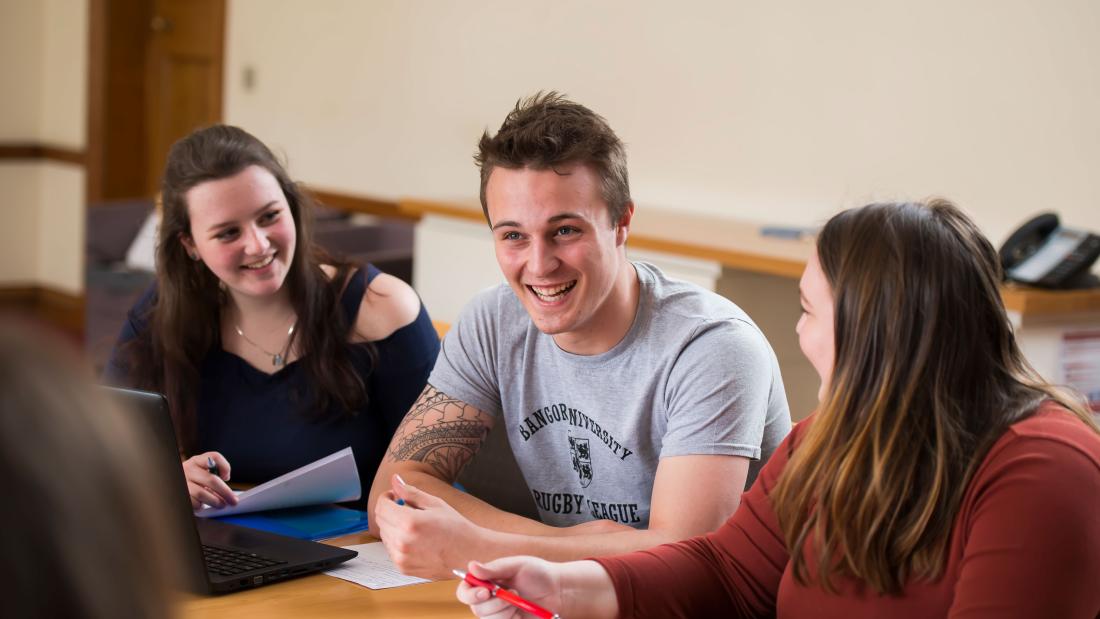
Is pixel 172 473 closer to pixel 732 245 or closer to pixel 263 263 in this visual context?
pixel 263 263

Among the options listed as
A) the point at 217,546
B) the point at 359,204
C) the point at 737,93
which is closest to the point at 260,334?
the point at 217,546

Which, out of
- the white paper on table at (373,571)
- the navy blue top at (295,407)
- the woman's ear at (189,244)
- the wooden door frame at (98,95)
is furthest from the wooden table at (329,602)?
the wooden door frame at (98,95)

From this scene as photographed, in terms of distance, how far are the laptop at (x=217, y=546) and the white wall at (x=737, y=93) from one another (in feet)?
8.61

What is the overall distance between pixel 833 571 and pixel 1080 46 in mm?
2677

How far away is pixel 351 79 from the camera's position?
234 inches

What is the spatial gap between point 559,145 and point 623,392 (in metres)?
0.39

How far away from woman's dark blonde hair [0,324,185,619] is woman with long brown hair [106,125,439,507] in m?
1.79

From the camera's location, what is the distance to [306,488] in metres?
1.96

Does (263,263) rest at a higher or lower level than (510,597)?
higher

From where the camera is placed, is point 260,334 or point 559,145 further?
point 260,334

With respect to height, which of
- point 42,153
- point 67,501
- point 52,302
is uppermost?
A: point 67,501

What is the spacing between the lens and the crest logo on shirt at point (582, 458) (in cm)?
197

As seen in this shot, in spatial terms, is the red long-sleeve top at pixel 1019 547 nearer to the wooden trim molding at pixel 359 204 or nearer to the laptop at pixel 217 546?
the laptop at pixel 217 546

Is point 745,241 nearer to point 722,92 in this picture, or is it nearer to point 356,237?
point 722,92
